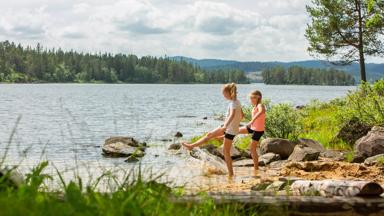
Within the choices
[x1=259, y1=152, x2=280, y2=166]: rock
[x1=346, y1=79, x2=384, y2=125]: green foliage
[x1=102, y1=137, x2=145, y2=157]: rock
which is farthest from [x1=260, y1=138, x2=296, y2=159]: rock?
[x1=102, y1=137, x2=145, y2=157]: rock

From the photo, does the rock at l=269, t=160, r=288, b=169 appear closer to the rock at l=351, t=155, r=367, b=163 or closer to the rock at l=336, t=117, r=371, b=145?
the rock at l=351, t=155, r=367, b=163

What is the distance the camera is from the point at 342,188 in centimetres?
757

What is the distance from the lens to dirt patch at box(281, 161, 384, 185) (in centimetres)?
1437

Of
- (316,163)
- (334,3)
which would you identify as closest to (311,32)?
(334,3)

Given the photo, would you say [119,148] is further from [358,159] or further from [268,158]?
[358,159]

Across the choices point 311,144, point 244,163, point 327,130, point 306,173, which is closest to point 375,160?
point 306,173

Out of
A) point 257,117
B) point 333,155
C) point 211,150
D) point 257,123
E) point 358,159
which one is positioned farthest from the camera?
point 211,150

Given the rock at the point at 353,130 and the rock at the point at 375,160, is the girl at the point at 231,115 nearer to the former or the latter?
the rock at the point at 375,160

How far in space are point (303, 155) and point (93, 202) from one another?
13.8 m

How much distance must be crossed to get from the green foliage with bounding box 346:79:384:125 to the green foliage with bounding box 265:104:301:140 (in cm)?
236

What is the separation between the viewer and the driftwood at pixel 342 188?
23.7 ft

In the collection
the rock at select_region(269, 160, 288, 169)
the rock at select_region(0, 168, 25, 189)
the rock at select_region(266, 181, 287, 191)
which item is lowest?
the rock at select_region(269, 160, 288, 169)

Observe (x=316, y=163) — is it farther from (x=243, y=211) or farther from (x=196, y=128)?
(x=196, y=128)

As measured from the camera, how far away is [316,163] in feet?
53.2
